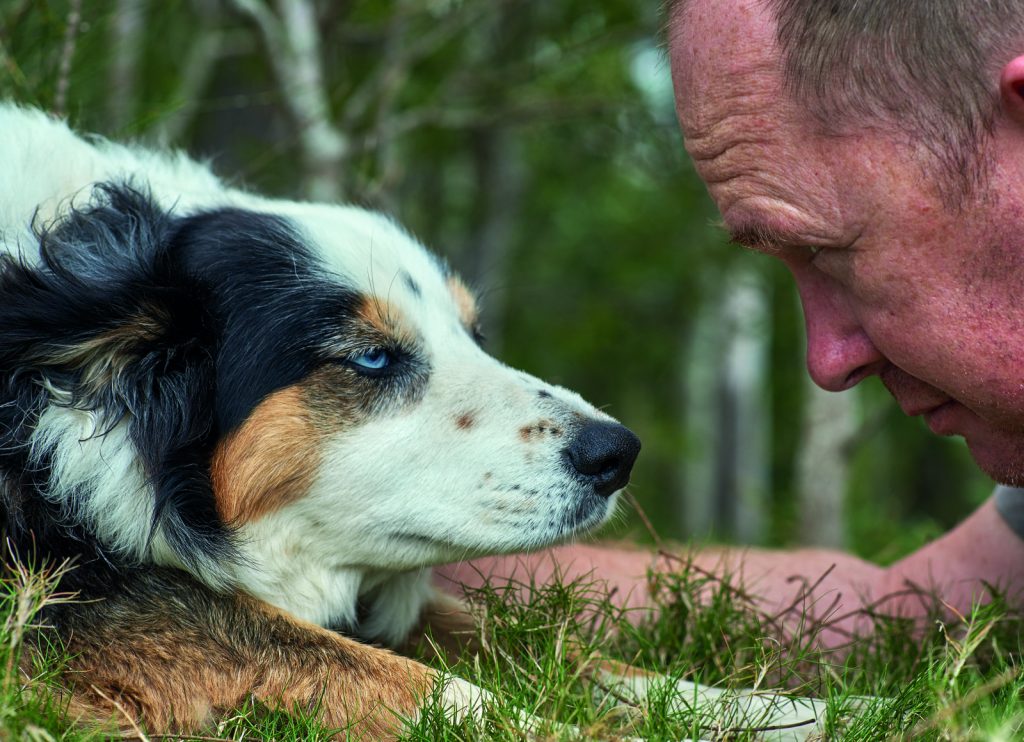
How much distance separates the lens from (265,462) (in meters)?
2.43

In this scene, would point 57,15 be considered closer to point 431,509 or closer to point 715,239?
point 431,509

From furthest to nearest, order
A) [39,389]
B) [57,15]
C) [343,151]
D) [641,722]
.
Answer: [343,151]
[57,15]
[39,389]
[641,722]

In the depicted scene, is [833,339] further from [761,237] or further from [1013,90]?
[1013,90]

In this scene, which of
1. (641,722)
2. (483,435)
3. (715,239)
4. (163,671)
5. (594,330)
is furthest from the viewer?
(594,330)

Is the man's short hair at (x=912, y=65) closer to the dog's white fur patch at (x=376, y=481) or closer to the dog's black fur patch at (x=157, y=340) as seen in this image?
the dog's white fur patch at (x=376, y=481)

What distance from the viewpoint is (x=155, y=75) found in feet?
26.3

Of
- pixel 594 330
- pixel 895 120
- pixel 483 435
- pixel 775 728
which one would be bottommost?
pixel 594 330

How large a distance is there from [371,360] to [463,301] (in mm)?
525

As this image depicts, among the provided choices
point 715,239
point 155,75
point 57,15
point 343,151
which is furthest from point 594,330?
point 57,15

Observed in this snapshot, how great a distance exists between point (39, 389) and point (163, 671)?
0.69 metres

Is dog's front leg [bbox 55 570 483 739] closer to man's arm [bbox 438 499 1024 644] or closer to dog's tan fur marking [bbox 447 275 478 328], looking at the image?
man's arm [bbox 438 499 1024 644]

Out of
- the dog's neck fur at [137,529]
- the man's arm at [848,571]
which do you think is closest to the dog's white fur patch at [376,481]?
the dog's neck fur at [137,529]

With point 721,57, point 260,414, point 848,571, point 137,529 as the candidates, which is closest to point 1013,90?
point 721,57

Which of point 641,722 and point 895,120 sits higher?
point 895,120
